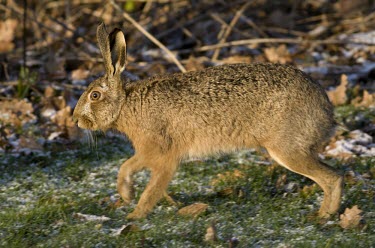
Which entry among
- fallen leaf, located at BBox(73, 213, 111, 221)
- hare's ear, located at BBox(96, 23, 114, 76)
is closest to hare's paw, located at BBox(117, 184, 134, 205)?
fallen leaf, located at BBox(73, 213, 111, 221)

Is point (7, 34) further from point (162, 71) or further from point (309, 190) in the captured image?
point (309, 190)

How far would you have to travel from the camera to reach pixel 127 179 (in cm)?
482

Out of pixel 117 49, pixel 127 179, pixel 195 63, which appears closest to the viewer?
pixel 127 179

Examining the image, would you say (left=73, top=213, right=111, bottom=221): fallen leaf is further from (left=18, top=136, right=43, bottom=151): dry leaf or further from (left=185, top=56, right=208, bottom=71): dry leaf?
(left=185, top=56, right=208, bottom=71): dry leaf

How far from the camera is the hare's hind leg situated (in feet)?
15.0

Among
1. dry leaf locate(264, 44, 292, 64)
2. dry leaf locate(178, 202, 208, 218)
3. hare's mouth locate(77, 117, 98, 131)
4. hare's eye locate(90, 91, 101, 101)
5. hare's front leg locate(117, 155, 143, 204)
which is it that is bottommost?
dry leaf locate(178, 202, 208, 218)

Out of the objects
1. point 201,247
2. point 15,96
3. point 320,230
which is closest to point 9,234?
point 201,247

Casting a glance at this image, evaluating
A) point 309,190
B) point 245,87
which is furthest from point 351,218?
point 245,87

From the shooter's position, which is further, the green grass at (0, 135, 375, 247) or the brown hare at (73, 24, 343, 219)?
the brown hare at (73, 24, 343, 219)

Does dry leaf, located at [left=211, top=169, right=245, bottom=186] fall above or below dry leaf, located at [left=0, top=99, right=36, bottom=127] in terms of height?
below

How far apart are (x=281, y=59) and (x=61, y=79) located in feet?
8.83

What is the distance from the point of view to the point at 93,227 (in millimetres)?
4355

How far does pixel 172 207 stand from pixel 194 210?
259mm

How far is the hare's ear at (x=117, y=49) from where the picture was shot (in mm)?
4879
